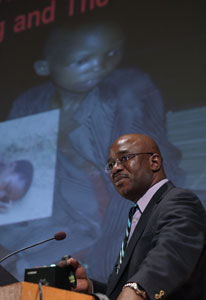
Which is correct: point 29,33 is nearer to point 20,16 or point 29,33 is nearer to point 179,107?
point 20,16

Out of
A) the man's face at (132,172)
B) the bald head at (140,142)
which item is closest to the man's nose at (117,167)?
the man's face at (132,172)

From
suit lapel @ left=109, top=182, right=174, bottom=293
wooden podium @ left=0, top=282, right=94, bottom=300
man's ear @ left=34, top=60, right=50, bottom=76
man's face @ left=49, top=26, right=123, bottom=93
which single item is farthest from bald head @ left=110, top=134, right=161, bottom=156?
man's ear @ left=34, top=60, right=50, bottom=76

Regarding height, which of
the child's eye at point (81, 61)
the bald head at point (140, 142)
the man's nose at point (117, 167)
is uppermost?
the bald head at point (140, 142)

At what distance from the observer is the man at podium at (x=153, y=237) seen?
217 centimetres

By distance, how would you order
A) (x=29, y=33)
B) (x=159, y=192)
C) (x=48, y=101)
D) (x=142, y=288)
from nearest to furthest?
(x=142, y=288) → (x=159, y=192) → (x=48, y=101) → (x=29, y=33)

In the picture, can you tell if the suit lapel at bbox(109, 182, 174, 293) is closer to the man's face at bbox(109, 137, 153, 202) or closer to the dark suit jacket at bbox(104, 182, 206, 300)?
the dark suit jacket at bbox(104, 182, 206, 300)

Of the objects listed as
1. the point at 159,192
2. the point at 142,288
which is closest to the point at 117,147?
the point at 159,192

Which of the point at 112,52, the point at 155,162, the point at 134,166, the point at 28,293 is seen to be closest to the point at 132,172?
the point at 134,166

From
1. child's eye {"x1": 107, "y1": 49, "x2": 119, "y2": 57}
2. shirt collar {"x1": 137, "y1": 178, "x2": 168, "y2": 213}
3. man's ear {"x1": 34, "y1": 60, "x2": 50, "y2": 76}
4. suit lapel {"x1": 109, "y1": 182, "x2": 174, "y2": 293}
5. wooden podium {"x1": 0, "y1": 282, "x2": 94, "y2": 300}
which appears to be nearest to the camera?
wooden podium {"x1": 0, "y1": 282, "x2": 94, "y2": 300}

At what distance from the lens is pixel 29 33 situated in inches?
213

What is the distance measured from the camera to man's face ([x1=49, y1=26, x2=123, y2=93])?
4.74 metres

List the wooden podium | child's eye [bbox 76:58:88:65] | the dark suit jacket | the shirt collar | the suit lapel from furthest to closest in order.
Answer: child's eye [bbox 76:58:88:65] < the shirt collar < the suit lapel < the dark suit jacket < the wooden podium

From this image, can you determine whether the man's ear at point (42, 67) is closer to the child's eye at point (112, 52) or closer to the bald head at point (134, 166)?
the child's eye at point (112, 52)

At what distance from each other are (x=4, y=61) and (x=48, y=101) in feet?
2.82
